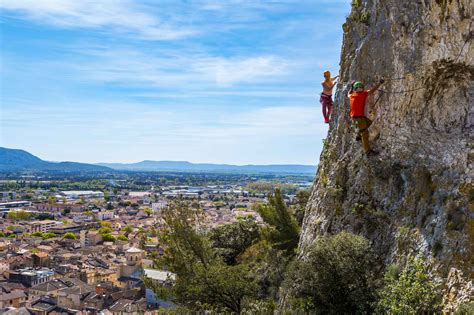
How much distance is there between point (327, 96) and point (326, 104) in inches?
14.3

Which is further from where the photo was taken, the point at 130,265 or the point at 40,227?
the point at 40,227

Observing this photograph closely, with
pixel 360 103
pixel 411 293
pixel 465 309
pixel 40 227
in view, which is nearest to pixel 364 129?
pixel 360 103

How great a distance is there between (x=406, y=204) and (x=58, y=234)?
106m

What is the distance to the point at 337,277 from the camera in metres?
11.7

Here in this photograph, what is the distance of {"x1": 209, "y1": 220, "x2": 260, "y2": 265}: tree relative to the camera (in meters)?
32.2

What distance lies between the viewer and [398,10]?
13.3 m

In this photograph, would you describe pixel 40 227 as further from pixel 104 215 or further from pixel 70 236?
pixel 104 215

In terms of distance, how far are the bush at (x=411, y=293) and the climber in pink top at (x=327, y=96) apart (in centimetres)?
695

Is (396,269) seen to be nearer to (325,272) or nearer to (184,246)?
(325,272)

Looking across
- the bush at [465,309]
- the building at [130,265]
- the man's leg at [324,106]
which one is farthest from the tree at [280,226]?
the building at [130,265]

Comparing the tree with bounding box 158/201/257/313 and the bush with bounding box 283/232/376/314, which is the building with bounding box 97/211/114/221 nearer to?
the tree with bounding box 158/201/257/313

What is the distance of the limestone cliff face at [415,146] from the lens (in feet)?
36.0

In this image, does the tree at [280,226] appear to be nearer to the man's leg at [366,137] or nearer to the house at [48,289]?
the man's leg at [366,137]

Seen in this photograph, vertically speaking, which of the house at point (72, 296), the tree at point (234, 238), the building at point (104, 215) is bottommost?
the house at point (72, 296)
